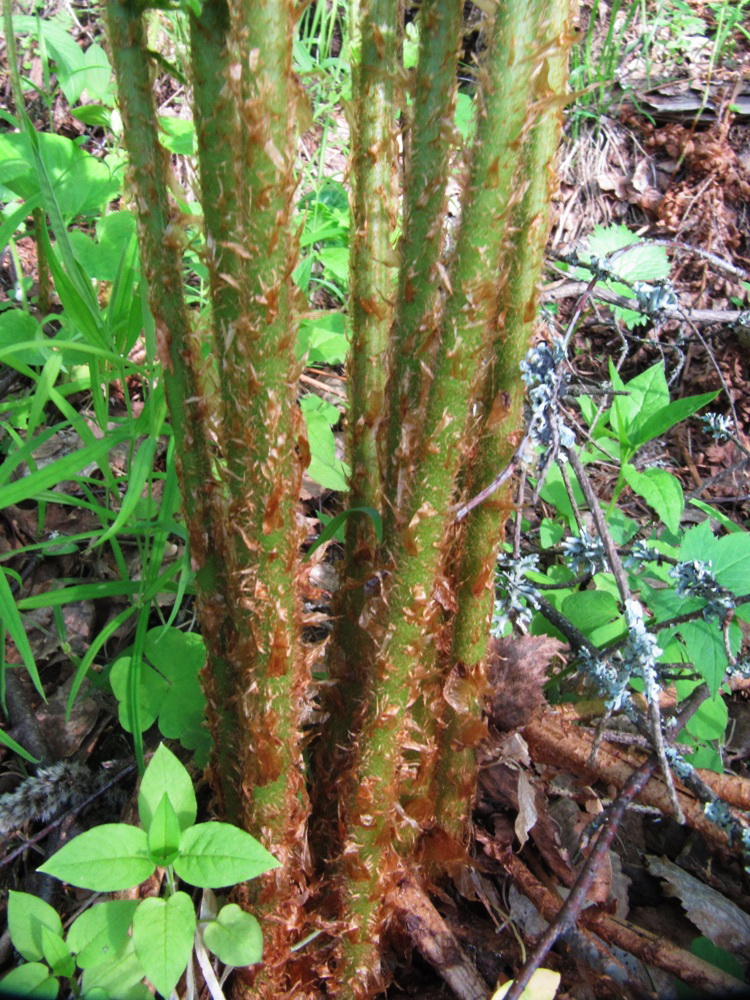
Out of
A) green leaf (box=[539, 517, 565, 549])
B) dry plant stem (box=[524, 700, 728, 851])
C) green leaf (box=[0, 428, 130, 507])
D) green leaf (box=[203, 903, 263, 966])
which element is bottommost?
dry plant stem (box=[524, 700, 728, 851])

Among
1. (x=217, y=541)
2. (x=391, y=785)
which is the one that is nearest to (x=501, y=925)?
(x=391, y=785)

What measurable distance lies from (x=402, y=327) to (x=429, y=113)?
0.77ft

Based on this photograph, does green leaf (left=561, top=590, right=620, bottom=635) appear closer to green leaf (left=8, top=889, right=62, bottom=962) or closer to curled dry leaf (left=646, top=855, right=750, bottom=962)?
curled dry leaf (left=646, top=855, right=750, bottom=962)

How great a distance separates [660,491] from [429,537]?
74 centimetres

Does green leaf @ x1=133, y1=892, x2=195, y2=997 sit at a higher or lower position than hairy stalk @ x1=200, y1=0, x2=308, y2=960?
lower

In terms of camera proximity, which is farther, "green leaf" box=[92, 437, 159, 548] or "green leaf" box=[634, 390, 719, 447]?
"green leaf" box=[634, 390, 719, 447]

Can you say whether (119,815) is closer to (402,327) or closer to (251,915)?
(251,915)

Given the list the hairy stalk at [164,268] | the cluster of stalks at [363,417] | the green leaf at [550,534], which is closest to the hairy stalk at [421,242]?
the cluster of stalks at [363,417]

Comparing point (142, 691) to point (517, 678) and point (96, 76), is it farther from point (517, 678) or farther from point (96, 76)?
point (96, 76)

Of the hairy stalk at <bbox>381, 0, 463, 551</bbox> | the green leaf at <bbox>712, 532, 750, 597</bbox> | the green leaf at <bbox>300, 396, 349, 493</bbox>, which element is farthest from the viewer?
the green leaf at <bbox>300, 396, 349, 493</bbox>

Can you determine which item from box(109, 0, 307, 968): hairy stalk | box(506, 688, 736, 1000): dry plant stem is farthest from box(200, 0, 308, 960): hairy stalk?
box(506, 688, 736, 1000): dry plant stem

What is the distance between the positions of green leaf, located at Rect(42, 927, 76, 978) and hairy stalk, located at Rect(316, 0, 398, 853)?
1.23 feet

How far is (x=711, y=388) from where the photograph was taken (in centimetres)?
273

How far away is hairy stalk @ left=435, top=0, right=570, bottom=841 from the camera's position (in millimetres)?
745
